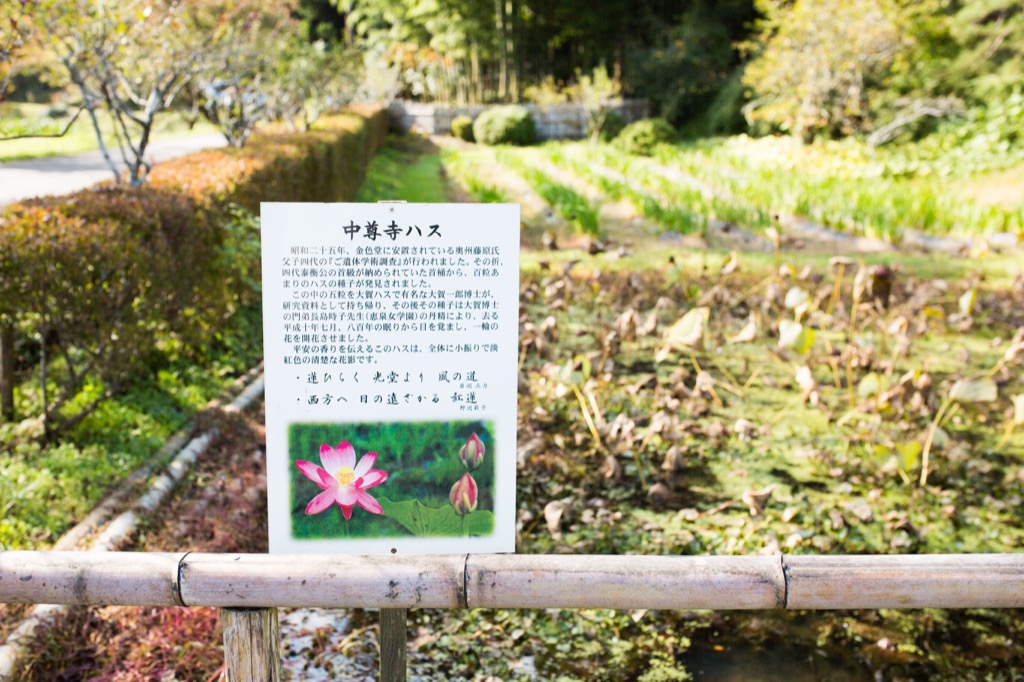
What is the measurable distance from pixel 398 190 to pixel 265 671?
11667 millimetres

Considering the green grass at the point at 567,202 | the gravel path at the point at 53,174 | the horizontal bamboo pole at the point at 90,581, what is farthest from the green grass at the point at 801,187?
the horizontal bamboo pole at the point at 90,581

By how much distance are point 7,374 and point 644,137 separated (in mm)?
14590

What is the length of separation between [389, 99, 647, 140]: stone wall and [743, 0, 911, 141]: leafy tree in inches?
289

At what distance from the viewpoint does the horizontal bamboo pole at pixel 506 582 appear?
1.68 metres

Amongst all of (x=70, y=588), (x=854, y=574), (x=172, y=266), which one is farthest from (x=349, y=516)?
(x=172, y=266)

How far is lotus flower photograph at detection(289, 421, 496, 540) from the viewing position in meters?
1.77

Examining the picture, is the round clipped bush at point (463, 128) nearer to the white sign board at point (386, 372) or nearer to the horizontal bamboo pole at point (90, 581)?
the white sign board at point (386, 372)

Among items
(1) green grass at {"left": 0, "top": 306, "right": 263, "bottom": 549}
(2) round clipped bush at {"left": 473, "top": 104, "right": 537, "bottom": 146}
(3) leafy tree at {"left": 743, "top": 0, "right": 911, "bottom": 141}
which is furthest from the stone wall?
(1) green grass at {"left": 0, "top": 306, "right": 263, "bottom": 549}

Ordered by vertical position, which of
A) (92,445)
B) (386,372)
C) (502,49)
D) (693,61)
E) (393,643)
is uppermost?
(502,49)

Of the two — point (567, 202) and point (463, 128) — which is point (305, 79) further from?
point (463, 128)

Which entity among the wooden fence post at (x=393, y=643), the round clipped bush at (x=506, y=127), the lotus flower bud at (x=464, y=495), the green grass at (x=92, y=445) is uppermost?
the round clipped bush at (x=506, y=127)

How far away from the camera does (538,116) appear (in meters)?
22.1

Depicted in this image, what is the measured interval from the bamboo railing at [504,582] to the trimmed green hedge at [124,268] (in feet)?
6.87

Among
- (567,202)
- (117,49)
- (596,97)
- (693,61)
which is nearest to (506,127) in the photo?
(596,97)
